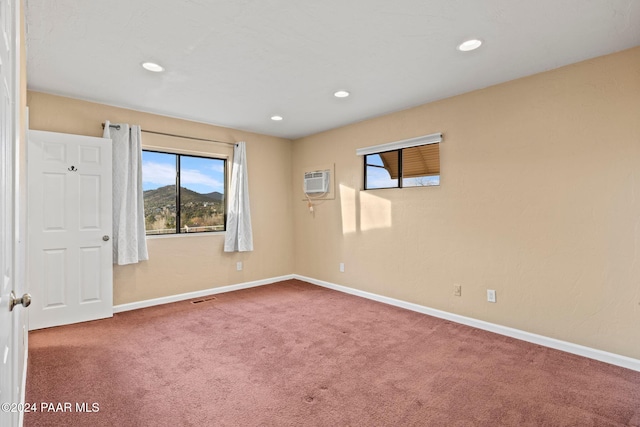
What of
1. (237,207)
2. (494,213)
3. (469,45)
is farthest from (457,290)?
(237,207)

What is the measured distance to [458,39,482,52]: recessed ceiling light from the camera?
7.80 feet

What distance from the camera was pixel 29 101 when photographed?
10.8 ft

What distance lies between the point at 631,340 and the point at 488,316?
3.40 feet

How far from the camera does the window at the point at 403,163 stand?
12.2 feet

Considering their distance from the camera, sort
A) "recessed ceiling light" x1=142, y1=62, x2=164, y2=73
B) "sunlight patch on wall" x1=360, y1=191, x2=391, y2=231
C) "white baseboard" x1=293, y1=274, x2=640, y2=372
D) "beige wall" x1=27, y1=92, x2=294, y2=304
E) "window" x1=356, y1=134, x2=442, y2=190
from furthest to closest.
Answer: "sunlight patch on wall" x1=360, y1=191, x2=391, y2=231
"window" x1=356, y1=134, x2=442, y2=190
"beige wall" x1=27, y1=92, x2=294, y2=304
"recessed ceiling light" x1=142, y1=62, x2=164, y2=73
"white baseboard" x1=293, y1=274, x2=640, y2=372

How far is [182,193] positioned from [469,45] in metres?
3.78

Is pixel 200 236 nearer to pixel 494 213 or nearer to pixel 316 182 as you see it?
pixel 316 182

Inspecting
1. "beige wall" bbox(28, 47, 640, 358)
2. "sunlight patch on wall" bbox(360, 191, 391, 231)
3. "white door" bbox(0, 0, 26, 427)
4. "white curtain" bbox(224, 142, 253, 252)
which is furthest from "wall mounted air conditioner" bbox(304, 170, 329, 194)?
"white door" bbox(0, 0, 26, 427)

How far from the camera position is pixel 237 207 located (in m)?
4.79

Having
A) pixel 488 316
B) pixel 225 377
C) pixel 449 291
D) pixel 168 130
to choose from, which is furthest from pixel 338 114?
pixel 225 377

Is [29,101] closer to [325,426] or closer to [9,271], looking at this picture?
[9,271]

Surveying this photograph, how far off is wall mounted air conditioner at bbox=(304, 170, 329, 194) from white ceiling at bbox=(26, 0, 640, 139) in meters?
1.49

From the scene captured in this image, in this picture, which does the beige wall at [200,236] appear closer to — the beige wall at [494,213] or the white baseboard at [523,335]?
the beige wall at [494,213]

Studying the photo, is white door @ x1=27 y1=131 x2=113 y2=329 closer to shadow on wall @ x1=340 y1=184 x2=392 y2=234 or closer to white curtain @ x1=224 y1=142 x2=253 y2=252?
white curtain @ x1=224 y1=142 x2=253 y2=252
